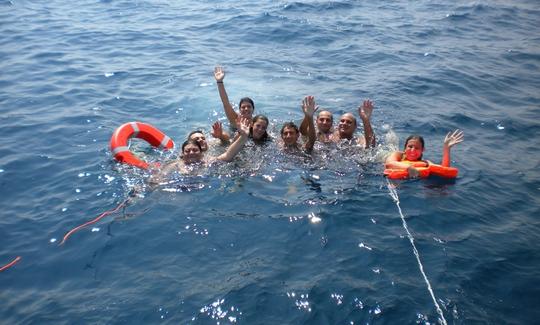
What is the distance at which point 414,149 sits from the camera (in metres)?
6.99

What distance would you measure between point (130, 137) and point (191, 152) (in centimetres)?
119

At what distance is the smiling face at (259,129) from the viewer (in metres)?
7.75

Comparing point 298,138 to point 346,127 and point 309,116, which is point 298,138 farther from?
point 309,116

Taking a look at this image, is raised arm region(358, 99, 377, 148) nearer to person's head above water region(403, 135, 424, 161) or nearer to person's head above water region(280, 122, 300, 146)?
person's head above water region(403, 135, 424, 161)

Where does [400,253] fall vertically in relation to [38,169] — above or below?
below

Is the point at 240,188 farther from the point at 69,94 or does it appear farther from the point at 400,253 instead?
the point at 69,94

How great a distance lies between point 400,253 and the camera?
520 centimetres

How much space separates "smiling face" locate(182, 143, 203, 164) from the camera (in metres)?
7.02

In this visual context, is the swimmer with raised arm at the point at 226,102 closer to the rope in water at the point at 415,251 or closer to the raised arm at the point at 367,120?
the raised arm at the point at 367,120

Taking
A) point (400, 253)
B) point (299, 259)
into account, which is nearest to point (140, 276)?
point (299, 259)

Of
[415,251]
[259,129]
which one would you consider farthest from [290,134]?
[415,251]

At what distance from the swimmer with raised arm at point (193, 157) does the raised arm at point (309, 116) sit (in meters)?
0.99

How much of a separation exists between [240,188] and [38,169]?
3277 mm

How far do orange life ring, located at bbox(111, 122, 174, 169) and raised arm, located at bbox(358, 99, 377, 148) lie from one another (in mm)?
3317
